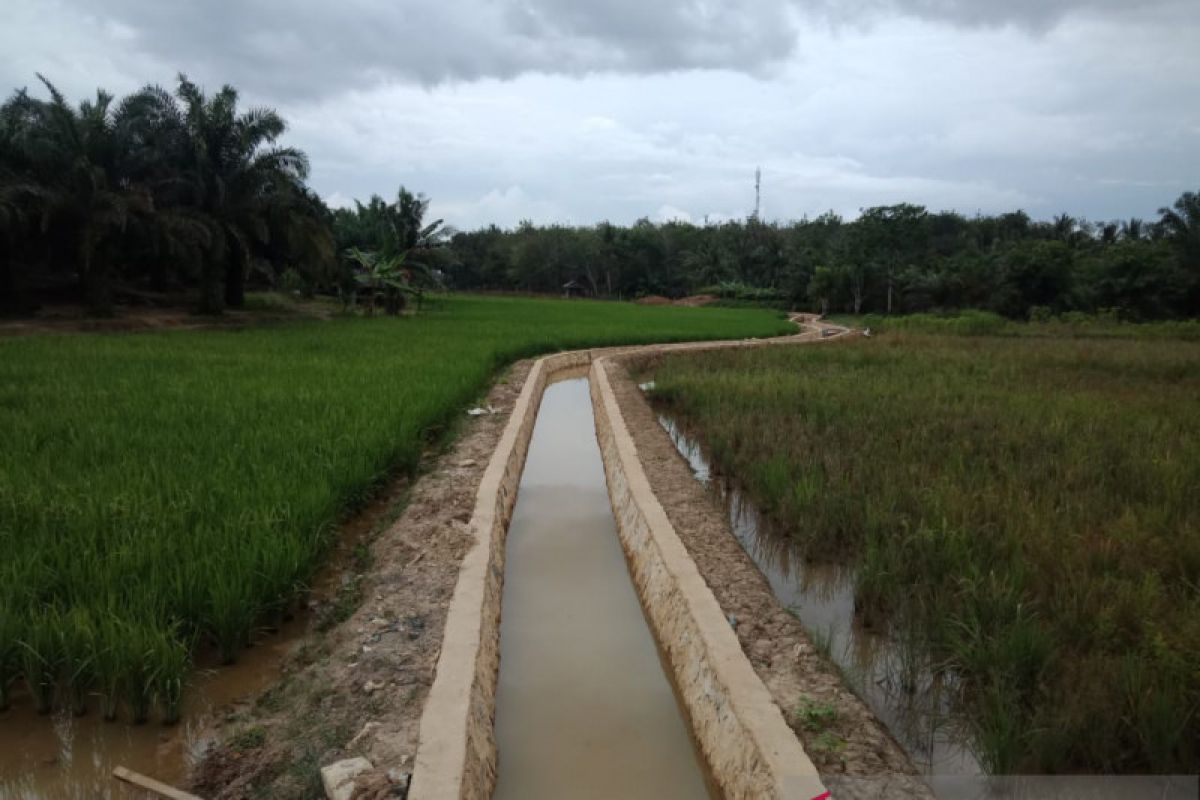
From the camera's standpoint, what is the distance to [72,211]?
1465 centimetres

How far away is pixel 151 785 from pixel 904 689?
249 cm

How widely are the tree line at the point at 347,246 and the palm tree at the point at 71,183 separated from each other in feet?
0.13

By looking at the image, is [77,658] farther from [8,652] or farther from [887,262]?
[887,262]

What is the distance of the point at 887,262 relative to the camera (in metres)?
36.8

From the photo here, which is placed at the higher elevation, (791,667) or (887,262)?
(887,262)

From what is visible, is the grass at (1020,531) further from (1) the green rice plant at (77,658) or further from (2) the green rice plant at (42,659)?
(2) the green rice plant at (42,659)

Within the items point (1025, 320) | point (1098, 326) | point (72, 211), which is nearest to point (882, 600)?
point (72, 211)

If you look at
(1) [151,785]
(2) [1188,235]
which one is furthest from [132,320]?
(2) [1188,235]

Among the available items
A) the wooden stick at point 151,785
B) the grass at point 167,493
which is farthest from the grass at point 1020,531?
the grass at point 167,493

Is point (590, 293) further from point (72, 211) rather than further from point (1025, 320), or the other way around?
point (72, 211)

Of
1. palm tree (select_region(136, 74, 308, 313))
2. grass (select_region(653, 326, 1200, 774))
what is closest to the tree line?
palm tree (select_region(136, 74, 308, 313))

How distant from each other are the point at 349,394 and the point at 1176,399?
29.3 ft

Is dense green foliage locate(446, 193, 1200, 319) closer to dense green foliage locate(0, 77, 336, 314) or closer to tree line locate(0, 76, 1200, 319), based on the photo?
tree line locate(0, 76, 1200, 319)

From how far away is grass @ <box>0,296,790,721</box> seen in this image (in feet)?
7.97
